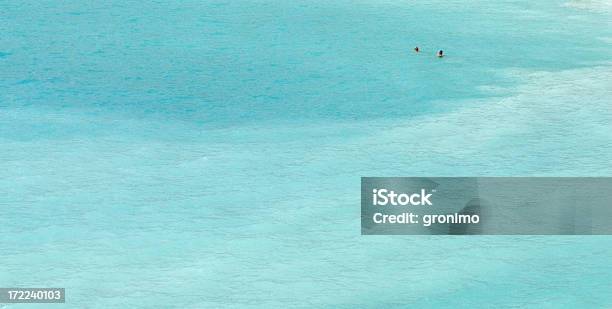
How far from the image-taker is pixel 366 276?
6.50 m

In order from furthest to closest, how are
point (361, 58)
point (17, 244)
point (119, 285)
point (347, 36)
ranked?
1. point (347, 36)
2. point (361, 58)
3. point (17, 244)
4. point (119, 285)

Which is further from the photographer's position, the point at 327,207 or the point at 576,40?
the point at 576,40

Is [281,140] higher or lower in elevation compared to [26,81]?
lower

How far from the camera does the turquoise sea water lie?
649 centimetres

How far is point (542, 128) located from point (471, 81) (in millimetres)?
1425

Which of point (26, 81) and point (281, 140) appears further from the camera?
point (26, 81)

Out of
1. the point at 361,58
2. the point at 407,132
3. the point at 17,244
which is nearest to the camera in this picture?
the point at 17,244

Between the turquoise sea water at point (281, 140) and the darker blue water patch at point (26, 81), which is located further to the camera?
the darker blue water patch at point (26, 81)

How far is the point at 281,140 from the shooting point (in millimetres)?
8672

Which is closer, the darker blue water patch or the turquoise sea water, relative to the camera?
the turquoise sea water

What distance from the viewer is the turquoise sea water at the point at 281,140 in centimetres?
649

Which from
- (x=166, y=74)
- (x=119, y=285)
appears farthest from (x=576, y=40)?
(x=119, y=285)

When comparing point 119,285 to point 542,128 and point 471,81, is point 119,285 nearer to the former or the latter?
point 542,128

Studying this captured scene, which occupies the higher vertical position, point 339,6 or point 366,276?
point 339,6
